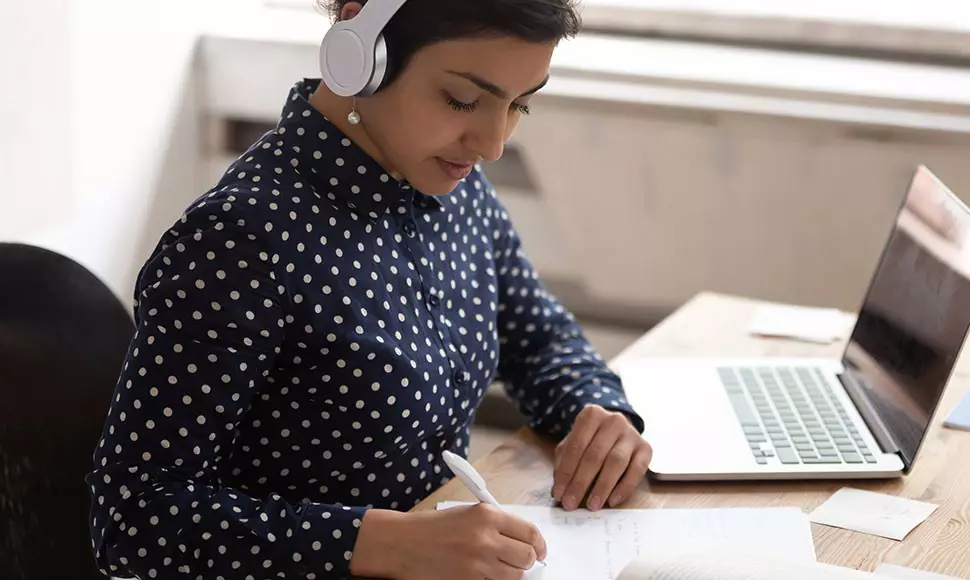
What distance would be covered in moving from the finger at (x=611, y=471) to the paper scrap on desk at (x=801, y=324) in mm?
525

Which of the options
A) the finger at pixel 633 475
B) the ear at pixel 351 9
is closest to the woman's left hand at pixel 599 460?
the finger at pixel 633 475

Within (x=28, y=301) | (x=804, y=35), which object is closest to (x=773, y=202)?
(x=804, y=35)

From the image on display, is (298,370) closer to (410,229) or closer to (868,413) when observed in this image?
(410,229)

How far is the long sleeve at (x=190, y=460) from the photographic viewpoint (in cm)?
94

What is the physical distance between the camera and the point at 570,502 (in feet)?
3.57

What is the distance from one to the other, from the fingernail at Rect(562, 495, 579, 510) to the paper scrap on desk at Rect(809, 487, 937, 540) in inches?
8.4

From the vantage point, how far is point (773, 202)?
212cm

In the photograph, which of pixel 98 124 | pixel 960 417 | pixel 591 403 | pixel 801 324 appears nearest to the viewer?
pixel 591 403

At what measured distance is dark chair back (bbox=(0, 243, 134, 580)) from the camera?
3.54 feet

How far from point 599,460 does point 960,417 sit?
1.60 feet

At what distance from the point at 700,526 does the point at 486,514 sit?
0.23 meters

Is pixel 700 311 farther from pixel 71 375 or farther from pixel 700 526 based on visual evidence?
pixel 71 375

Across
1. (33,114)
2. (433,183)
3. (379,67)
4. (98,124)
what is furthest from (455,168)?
(98,124)

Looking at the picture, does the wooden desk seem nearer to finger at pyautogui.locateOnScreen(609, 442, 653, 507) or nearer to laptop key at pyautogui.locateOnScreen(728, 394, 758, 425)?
finger at pyautogui.locateOnScreen(609, 442, 653, 507)
